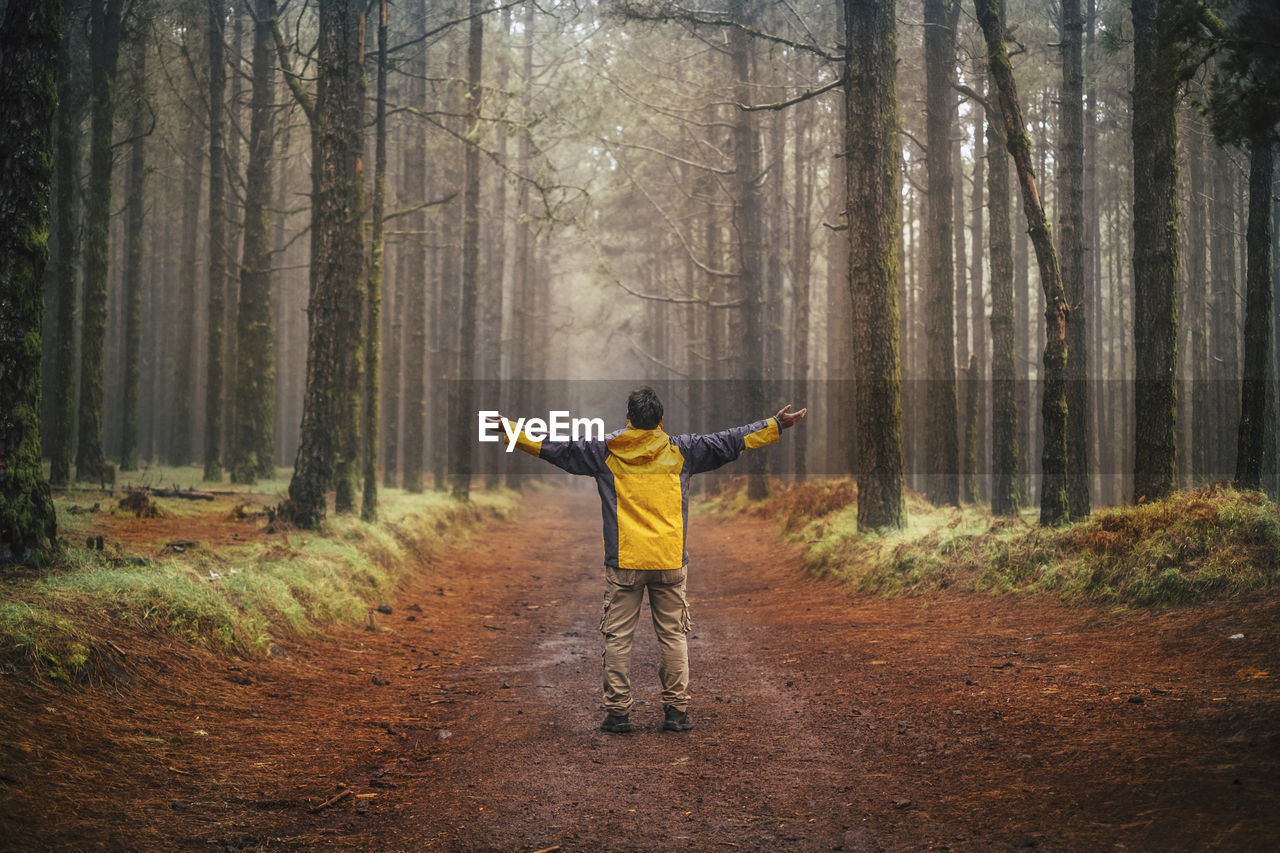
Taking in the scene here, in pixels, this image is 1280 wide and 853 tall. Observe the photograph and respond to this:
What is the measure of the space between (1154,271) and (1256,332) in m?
1.37

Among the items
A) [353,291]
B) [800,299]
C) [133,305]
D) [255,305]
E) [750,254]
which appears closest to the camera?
[353,291]

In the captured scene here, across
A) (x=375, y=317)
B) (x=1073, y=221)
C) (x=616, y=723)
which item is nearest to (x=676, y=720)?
(x=616, y=723)

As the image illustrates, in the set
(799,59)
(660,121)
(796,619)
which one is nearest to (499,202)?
(660,121)

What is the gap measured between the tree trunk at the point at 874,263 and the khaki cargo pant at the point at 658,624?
843cm

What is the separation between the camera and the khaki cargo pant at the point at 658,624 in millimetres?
6160

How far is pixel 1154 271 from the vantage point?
11.4 meters

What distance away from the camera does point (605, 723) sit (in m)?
6.14

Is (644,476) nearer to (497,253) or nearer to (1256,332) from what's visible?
(1256,332)

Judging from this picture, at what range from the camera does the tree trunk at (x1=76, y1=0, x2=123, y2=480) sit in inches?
656

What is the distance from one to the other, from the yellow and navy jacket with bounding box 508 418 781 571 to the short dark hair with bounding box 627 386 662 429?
59 millimetres

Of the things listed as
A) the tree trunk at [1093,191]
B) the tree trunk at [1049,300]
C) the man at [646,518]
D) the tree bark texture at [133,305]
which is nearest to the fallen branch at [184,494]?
the tree bark texture at [133,305]

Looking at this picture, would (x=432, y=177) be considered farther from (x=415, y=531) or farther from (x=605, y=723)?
(x=605, y=723)

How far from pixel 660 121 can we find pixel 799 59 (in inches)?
230

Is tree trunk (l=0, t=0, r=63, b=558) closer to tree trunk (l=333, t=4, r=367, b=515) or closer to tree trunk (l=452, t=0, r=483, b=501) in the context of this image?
tree trunk (l=333, t=4, r=367, b=515)
